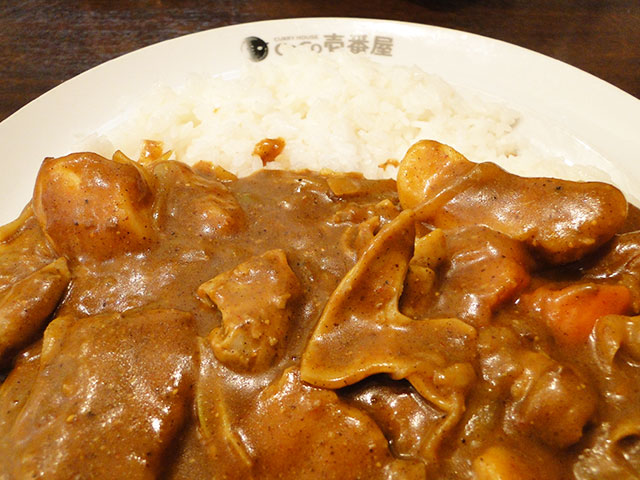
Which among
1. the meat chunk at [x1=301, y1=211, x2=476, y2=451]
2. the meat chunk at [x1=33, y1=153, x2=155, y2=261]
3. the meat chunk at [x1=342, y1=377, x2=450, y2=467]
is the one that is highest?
the meat chunk at [x1=33, y1=153, x2=155, y2=261]

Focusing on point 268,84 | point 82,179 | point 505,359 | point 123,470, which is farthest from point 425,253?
point 268,84

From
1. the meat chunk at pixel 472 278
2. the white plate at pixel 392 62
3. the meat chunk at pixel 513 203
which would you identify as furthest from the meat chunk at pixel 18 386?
the meat chunk at pixel 513 203

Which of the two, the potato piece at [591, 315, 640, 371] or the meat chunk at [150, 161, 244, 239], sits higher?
the meat chunk at [150, 161, 244, 239]

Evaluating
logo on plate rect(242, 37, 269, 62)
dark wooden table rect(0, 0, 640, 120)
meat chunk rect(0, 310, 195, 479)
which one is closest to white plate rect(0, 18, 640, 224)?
logo on plate rect(242, 37, 269, 62)

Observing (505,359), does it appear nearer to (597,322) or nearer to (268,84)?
(597,322)

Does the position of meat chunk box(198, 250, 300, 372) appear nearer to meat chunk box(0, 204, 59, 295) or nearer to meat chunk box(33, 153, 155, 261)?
meat chunk box(33, 153, 155, 261)
